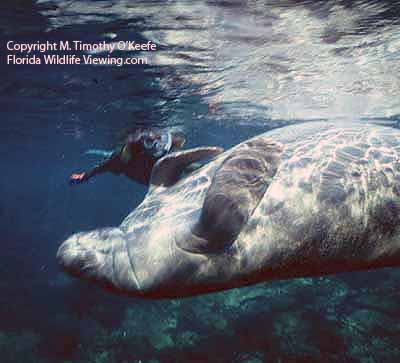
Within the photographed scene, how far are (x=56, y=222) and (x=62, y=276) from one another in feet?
91.8

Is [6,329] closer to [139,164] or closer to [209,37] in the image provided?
[139,164]

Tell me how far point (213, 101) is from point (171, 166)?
45.8 feet

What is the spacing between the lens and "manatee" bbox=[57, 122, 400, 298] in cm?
274

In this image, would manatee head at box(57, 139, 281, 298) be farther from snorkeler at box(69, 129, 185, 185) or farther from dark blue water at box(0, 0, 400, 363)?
dark blue water at box(0, 0, 400, 363)

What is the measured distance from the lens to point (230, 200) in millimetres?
2580

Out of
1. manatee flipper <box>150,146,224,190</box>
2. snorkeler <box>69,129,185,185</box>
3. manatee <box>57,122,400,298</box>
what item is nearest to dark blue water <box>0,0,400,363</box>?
snorkeler <box>69,129,185,185</box>

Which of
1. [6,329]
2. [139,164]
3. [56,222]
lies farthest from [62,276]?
[56,222]

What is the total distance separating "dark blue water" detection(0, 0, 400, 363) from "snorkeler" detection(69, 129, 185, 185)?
3104mm

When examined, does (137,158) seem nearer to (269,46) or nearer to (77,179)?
(77,179)

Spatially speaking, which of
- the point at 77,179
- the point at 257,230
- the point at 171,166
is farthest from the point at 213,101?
the point at 257,230

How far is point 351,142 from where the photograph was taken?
361 cm

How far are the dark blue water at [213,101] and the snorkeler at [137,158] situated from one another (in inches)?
122

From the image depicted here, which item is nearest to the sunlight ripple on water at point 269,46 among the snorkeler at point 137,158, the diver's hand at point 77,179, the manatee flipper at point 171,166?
the snorkeler at point 137,158

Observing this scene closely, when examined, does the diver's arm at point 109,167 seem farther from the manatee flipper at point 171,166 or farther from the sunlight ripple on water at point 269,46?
the manatee flipper at point 171,166
